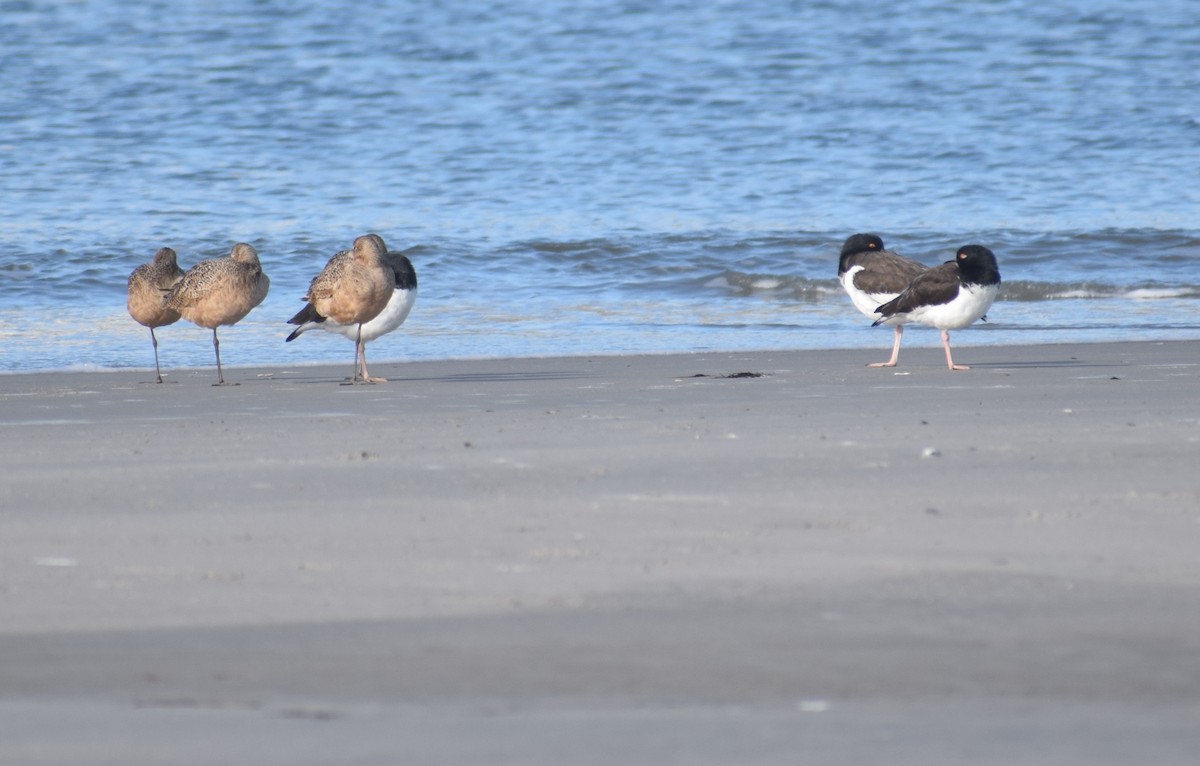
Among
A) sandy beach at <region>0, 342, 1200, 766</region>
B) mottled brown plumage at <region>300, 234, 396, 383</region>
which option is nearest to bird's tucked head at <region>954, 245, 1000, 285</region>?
sandy beach at <region>0, 342, 1200, 766</region>

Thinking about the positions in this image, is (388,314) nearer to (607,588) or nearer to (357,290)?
(357,290)

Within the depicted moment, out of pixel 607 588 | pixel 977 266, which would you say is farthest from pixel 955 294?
pixel 607 588

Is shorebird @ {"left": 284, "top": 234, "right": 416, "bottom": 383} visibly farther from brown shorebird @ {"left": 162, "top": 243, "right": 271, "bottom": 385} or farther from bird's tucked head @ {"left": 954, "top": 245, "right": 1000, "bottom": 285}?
bird's tucked head @ {"left": 954, "top": 245, "right": 1000, "bottom": 285}

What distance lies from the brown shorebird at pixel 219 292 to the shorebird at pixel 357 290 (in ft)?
1.28

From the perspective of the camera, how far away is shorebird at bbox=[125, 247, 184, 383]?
10914 millimetres

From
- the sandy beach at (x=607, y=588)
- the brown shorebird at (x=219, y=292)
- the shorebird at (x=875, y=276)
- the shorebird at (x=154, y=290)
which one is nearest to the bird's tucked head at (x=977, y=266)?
the shorebird at (x=875, y=276)

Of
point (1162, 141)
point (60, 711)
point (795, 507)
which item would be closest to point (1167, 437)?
point (795, 507)

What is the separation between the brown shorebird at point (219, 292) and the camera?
1054 cm

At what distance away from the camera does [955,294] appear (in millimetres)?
10867

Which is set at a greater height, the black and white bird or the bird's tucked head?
the bird's tucked head

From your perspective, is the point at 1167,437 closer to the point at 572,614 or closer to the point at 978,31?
the point at 572,614

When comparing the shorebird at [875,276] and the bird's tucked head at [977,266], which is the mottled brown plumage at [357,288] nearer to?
the shorebird at [875,276]

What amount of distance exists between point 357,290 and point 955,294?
3.73 meters

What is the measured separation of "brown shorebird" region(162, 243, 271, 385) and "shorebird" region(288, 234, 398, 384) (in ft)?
1.28
